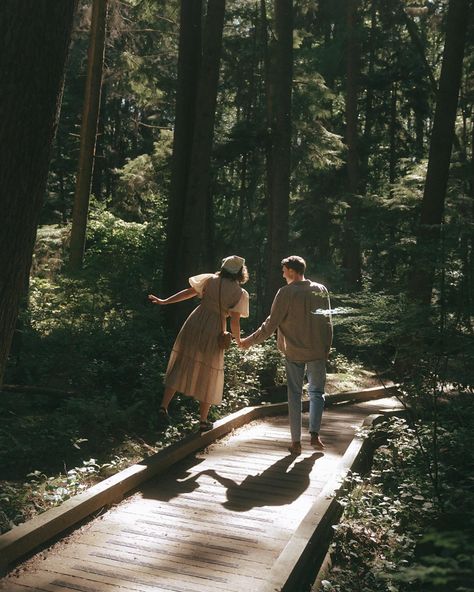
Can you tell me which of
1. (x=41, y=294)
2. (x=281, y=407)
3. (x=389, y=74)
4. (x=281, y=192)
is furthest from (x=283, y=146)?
(x=389, y=74)

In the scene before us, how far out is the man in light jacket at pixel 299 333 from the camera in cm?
761

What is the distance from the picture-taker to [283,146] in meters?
16.4

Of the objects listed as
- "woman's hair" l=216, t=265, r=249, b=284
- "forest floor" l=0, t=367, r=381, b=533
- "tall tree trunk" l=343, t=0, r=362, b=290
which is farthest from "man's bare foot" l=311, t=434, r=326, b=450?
"tall tree trunk" l=343, t=0, r=362, b=290

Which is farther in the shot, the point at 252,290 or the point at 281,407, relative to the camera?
the point at 252,290

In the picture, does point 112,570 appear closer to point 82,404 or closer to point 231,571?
point 231,571

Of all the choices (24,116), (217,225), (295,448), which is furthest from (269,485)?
(217,225)

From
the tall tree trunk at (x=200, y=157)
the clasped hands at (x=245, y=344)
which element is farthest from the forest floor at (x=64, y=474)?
the tall tree trunk at (x=200, y=157)

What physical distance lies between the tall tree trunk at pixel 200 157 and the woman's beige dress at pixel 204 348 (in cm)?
436

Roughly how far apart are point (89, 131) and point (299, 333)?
11.7 metres

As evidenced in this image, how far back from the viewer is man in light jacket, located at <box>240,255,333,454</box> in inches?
300

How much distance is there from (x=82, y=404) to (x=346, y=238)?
18727 mm

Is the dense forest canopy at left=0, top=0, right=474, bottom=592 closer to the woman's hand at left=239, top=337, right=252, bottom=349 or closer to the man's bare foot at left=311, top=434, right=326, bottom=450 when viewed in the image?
the man's bare foot at left=311, top=434, right=326, bottom=450

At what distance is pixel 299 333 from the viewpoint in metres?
7.63

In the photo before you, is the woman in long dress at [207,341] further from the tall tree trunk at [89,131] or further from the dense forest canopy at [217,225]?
the tall tree trunk at [89,131]
